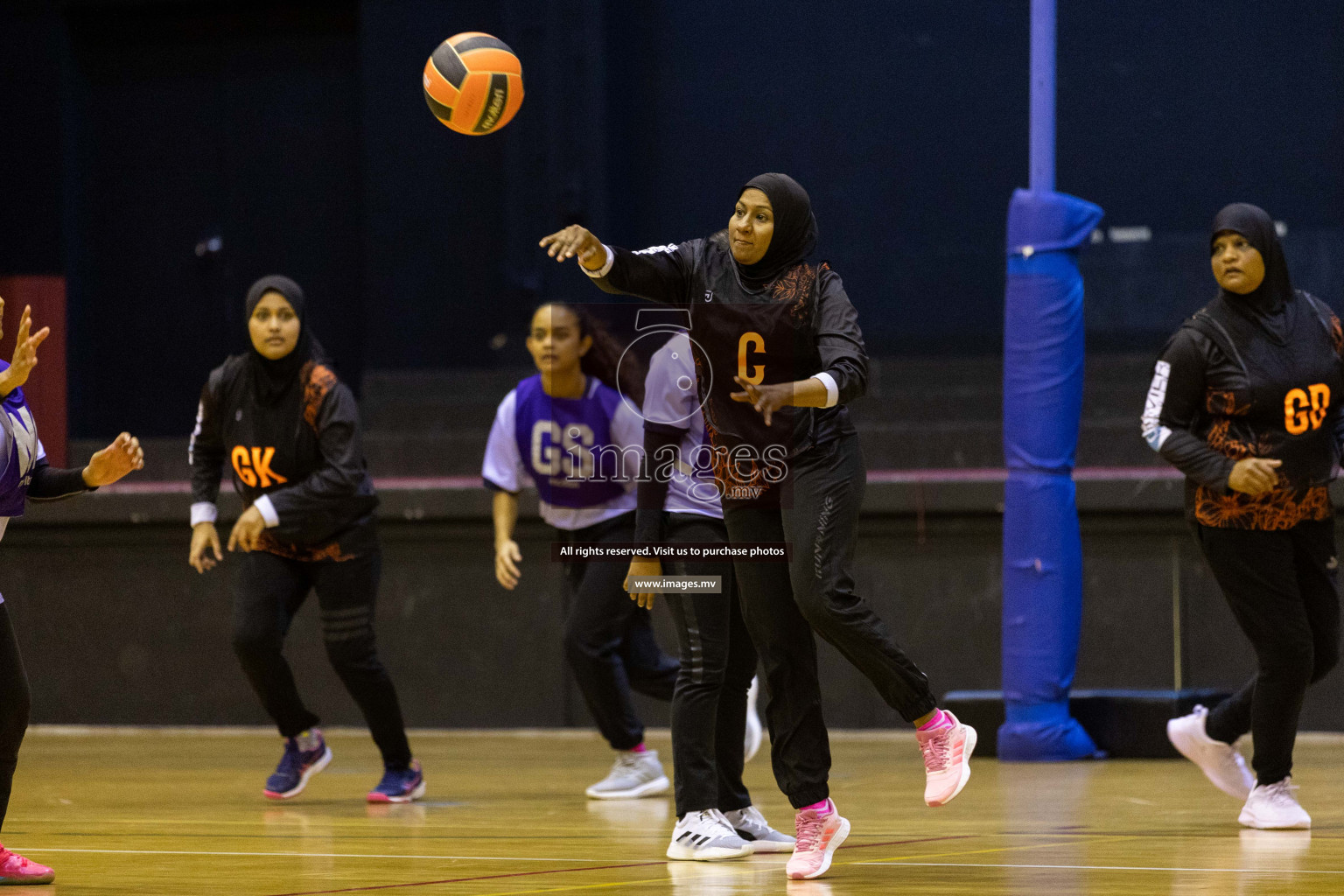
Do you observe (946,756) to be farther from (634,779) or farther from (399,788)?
(399,788)

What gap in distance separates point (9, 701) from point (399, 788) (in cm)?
230

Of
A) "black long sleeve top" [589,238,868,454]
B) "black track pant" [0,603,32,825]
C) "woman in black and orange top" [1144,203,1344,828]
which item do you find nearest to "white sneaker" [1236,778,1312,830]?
"woman in black and orange top" [1144,203,1344,828]

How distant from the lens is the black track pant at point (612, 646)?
648cm

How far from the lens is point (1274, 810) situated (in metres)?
5.25

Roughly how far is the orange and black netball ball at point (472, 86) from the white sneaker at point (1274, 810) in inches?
122

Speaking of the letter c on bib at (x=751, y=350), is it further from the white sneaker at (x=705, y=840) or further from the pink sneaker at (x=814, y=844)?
the white sneaker at (x=705, y=840)

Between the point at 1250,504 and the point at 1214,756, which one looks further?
the point at 1214,756

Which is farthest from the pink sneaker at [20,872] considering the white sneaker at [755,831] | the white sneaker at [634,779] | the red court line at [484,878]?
the white sneaker at [634,779]

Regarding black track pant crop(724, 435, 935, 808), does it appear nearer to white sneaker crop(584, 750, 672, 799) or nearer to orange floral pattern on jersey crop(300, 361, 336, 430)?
white sneaker crop(584, 750, 672, 799)

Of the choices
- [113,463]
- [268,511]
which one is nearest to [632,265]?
[113,463]

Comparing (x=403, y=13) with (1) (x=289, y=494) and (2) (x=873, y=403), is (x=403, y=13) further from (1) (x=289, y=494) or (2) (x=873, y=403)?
(1) (x=289, y=494)

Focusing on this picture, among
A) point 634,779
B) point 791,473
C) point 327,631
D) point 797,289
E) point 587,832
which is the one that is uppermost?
point 797,289

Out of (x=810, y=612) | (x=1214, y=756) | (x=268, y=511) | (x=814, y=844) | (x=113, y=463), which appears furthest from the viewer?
(x=268, y=511)

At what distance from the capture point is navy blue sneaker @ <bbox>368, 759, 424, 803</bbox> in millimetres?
6422
